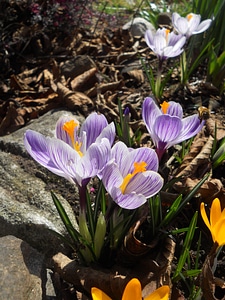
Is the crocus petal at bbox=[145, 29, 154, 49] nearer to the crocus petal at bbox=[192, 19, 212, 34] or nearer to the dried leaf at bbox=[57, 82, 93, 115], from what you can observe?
the crocus petal at bbox=[192, 19, 212, 34]

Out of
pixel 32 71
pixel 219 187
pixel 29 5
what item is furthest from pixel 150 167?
pixel 29 5

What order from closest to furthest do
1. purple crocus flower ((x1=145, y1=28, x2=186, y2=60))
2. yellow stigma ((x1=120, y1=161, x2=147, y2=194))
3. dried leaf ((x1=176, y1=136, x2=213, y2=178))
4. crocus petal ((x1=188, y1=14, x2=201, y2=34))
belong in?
1. yellow stigma ((x1=120, y1=161, x2=147, y2=194))
2. dried leaf ((x1=176, y1=136, x2=213, y2=178))
3. purple crocus flower ((x1=145, y1=28, x2=186, y2=60))
4. crocus petal ((x1=188, y1=14, x2=201, y2=34))

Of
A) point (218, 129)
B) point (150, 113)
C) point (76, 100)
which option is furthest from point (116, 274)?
point (76, 100)

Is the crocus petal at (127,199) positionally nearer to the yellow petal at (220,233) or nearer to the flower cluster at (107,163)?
the flower cluster at (107,163)

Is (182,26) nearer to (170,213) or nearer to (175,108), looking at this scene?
(175,108)

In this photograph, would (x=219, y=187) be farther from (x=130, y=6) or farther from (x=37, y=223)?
(x=130, y=6)

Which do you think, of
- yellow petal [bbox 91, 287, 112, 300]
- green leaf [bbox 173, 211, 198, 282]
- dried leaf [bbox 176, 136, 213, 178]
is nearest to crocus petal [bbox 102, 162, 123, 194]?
yellow petal [bbox 91, 287, 112, 300]
